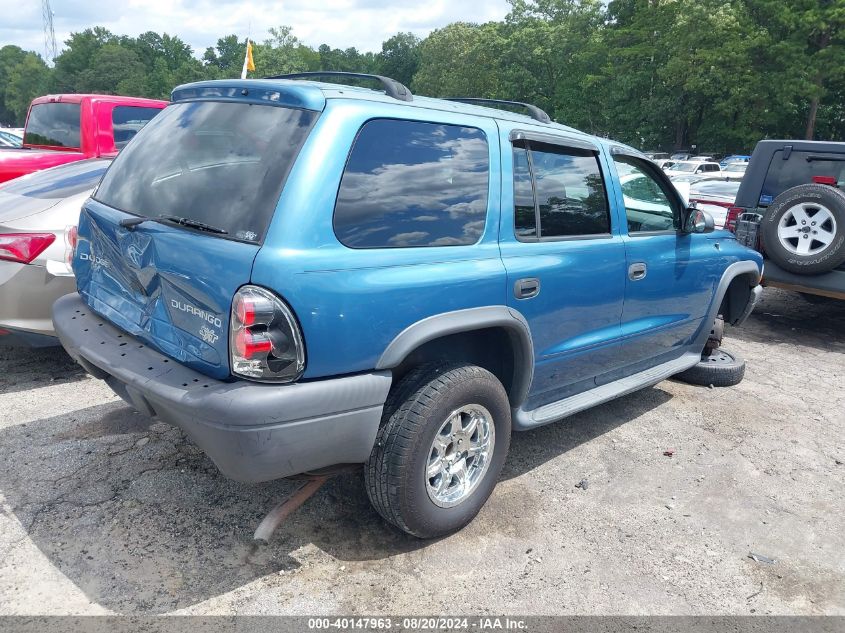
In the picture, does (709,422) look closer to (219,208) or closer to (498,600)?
(498,600)

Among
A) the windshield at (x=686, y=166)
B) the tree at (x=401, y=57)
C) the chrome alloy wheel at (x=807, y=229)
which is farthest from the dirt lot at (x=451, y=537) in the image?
the tree at (x=401, y=57)

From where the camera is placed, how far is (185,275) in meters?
2.55

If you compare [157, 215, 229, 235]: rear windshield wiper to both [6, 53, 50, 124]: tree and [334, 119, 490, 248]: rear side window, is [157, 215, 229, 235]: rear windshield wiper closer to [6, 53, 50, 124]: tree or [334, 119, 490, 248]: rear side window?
[334, 119, 490, 248]: rear side window

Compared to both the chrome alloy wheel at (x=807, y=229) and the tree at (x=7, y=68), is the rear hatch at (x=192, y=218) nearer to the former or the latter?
the chrome alloy wheel at (x=807, y=229)

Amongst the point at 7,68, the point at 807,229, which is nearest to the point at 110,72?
the point at 7,68

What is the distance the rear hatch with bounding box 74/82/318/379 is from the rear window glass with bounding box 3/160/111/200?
1639 millimetres

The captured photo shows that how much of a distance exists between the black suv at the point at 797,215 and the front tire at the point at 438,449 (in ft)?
14.5

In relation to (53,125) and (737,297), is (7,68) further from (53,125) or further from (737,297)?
(737,297)

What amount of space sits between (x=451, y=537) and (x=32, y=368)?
11.3 ft

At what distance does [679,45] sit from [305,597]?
36302mm

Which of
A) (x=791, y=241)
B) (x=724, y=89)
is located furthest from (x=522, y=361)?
(x=724, y=89)

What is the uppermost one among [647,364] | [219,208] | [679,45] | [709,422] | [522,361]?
[679,45]

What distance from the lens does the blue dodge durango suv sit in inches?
94.5

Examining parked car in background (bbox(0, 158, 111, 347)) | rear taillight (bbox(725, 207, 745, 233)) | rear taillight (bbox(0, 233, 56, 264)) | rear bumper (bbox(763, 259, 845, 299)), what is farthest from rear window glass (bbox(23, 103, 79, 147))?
rear bumper (bbox(763, 259, 845, 299))
